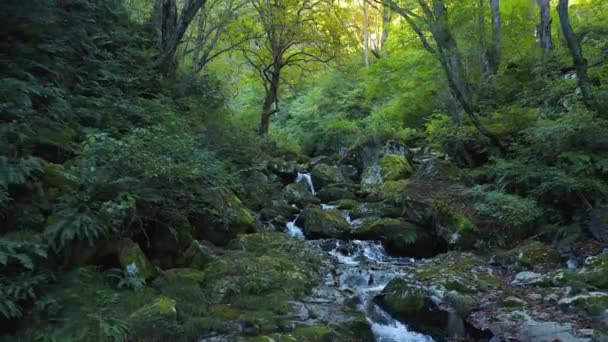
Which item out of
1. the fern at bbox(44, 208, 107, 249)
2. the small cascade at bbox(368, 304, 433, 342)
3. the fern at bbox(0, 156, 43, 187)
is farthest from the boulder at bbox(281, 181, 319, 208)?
the fern at bbox(0, 156, 43, 187)

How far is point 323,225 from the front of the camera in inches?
418

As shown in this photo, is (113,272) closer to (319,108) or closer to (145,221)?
(145,221)

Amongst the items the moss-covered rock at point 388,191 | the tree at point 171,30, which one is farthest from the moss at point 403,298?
the tree at point 171,30

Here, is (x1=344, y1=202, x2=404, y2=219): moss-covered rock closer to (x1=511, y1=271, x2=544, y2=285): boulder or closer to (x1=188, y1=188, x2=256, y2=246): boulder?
(x1=188, y1=188, x2=256, y2=246): boulder

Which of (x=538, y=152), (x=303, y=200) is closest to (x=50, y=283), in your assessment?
(x=303, y=200)

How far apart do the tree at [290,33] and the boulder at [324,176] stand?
4106 millimetres

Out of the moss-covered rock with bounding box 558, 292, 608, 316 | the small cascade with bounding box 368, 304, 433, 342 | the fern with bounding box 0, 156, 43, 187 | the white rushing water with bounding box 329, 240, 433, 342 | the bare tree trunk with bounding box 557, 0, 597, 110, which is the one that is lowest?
the small cascade with bounding box 368, 304, 433, 342

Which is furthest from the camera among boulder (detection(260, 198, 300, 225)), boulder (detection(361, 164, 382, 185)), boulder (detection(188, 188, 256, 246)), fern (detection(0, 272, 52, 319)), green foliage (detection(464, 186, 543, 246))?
boulder (detection(361, 164, 382, 185))

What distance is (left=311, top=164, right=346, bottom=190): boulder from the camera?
1492 cm

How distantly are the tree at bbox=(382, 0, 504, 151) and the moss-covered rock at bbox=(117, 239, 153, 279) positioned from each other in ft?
30.5

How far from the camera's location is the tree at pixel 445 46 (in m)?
12.0

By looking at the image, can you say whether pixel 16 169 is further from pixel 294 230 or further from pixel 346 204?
pixel 346 204

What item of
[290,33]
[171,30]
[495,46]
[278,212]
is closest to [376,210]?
[278,212]

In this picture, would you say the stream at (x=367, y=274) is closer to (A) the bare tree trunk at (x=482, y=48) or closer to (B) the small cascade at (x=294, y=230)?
(B) the small cascade at (x=294, y=230)
